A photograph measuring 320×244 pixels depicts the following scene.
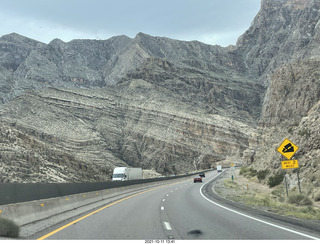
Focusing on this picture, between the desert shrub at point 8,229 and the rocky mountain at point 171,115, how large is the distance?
20607mm

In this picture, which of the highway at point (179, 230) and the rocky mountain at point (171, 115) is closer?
the highway at point (179, 230)

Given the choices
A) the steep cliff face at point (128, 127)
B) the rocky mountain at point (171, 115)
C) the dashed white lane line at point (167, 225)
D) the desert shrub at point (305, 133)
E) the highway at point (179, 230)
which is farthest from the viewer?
the steep cliff face at point (128, 127)

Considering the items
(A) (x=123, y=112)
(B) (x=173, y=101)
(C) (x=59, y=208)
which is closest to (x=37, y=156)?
(C) (x=59, y=208)

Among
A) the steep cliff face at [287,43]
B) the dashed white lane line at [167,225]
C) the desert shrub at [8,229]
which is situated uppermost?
the steep cliff face at [287,43]

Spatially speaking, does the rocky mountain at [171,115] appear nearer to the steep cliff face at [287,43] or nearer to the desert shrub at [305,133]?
the desert shrub at [305,133]

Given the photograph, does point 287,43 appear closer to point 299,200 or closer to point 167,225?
point 299,200

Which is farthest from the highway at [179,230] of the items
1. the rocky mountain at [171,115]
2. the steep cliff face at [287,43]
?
the steep cliff face at [287,43]

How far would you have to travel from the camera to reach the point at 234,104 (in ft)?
478

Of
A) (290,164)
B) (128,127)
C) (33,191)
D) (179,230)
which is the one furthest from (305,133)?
(128,127)

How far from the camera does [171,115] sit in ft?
367

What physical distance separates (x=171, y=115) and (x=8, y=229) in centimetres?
10385

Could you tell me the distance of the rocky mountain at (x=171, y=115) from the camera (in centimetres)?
5453

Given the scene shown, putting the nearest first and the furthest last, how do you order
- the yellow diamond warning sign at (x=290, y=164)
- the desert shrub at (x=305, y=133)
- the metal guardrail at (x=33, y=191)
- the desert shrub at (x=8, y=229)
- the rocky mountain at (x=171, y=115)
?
the desert shrub at (x=8, y=229)
the metal guardrail at (x=33, y=191)
the yellow diamond warning sign at (x=290, y=164)
the desert shrub at (x=305, y=133)
the rocky mountain at (x=171, y=115)

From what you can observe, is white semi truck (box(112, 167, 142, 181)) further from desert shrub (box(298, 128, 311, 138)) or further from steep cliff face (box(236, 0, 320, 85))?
steep cliff face (box(236, 0, 320, 85))
